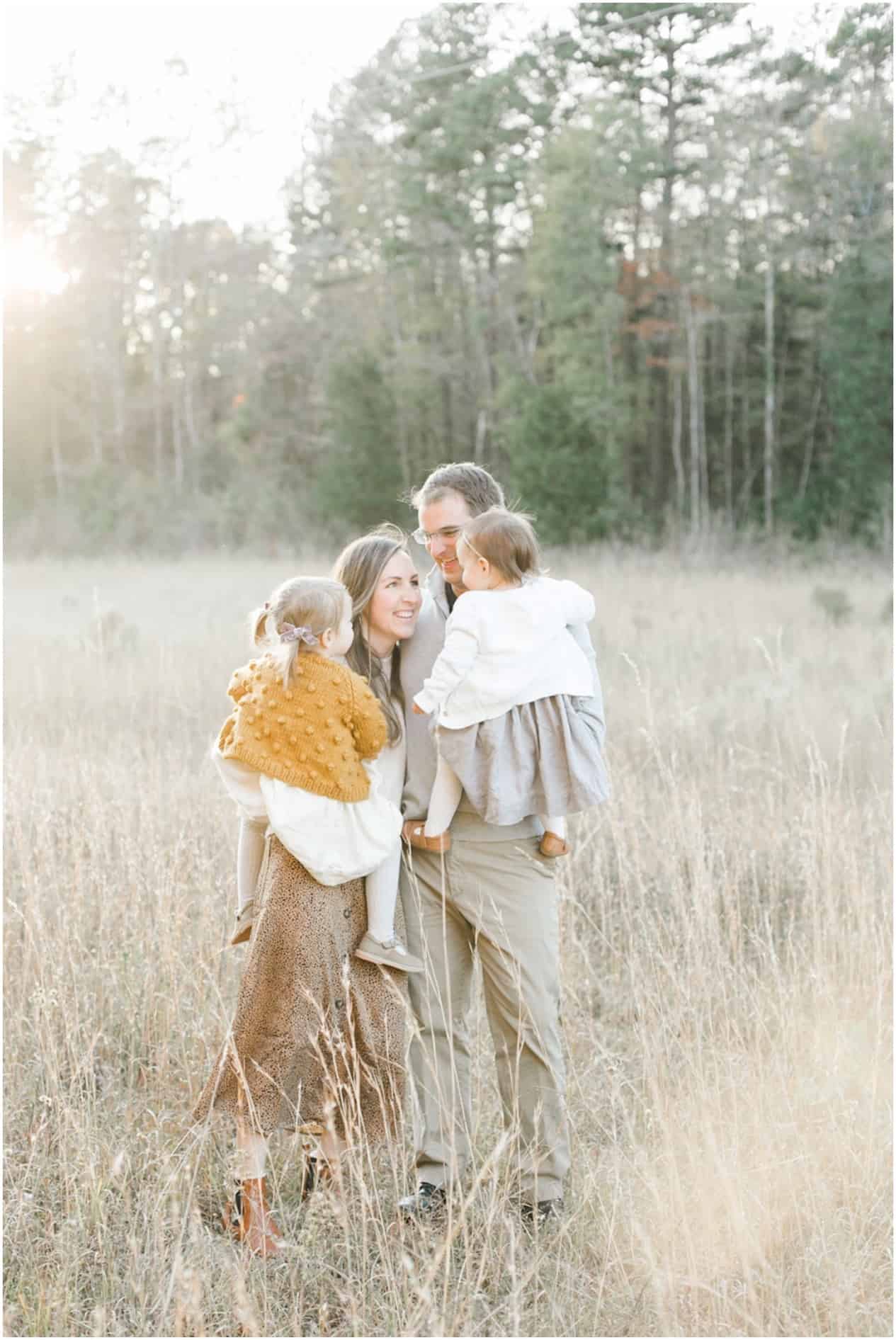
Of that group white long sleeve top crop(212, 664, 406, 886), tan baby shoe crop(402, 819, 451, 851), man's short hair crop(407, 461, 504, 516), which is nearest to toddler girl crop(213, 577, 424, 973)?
white long sleeve top crop(212, 664, 406, 886)

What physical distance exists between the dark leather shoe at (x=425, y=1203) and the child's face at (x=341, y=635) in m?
1.28

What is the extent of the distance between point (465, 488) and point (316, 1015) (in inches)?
52.0

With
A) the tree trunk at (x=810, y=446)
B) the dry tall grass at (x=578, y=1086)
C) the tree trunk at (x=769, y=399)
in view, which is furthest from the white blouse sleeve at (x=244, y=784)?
the tree trunk at (x=810, y=446)

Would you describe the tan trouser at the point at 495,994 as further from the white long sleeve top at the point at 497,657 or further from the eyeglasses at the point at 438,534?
the eyeglasses at the point at 438,534

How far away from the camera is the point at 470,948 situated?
3.13m

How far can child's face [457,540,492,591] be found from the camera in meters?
2.89

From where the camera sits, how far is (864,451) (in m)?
21.9

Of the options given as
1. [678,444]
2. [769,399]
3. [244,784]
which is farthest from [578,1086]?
[678,444]

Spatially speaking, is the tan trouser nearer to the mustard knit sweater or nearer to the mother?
the mother

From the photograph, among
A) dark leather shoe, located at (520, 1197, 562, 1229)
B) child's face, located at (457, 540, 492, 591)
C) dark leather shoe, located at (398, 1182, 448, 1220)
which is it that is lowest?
dark leather shoe, located at (520, 1197, 562, 1229)

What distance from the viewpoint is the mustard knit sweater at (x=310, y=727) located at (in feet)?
9.21

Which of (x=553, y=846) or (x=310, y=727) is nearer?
(x=310, y=727)

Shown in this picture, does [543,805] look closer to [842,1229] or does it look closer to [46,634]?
[842,1229]

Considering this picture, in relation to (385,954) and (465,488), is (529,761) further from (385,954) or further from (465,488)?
(465,488)
